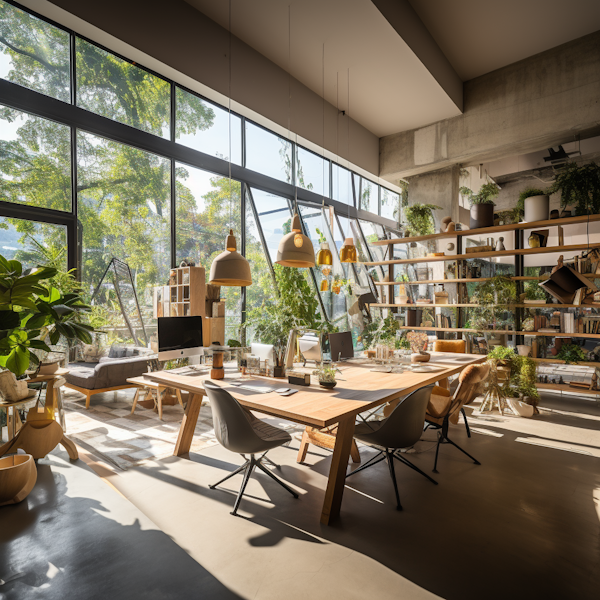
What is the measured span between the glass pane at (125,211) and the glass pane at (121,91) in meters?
0.39

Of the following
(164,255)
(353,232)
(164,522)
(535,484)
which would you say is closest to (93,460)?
(164,522)

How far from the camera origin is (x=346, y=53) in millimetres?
6027

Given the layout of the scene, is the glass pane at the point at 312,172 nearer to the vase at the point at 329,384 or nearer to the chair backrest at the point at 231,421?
the vase at the point at 329,384

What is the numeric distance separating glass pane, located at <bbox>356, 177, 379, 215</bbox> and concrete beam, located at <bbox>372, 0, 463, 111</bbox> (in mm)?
2666

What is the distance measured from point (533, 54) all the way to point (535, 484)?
22.4 ft

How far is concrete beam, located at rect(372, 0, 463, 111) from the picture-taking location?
532cm

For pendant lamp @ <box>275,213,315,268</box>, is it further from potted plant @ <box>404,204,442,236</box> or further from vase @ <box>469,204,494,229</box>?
potted plant @ <box>404,204,442,236</box>

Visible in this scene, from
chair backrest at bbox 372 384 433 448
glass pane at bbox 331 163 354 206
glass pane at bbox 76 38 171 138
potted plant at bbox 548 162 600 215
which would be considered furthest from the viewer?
glass pane at bbox 331 163 354 206

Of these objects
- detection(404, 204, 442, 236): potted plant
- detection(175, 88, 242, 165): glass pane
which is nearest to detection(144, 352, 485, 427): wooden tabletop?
detection(404, 204, 442, 236): potted plant

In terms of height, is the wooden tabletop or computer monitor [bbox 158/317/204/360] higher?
computer monitor [bbox 158/317/204/360]

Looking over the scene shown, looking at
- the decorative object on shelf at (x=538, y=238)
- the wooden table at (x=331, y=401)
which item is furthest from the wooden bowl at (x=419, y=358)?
the decorative object on shelf at (x=538, y=238)

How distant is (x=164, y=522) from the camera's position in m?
2.55

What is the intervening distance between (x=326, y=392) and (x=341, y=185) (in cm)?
677

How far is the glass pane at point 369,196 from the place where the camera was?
31.1ft
